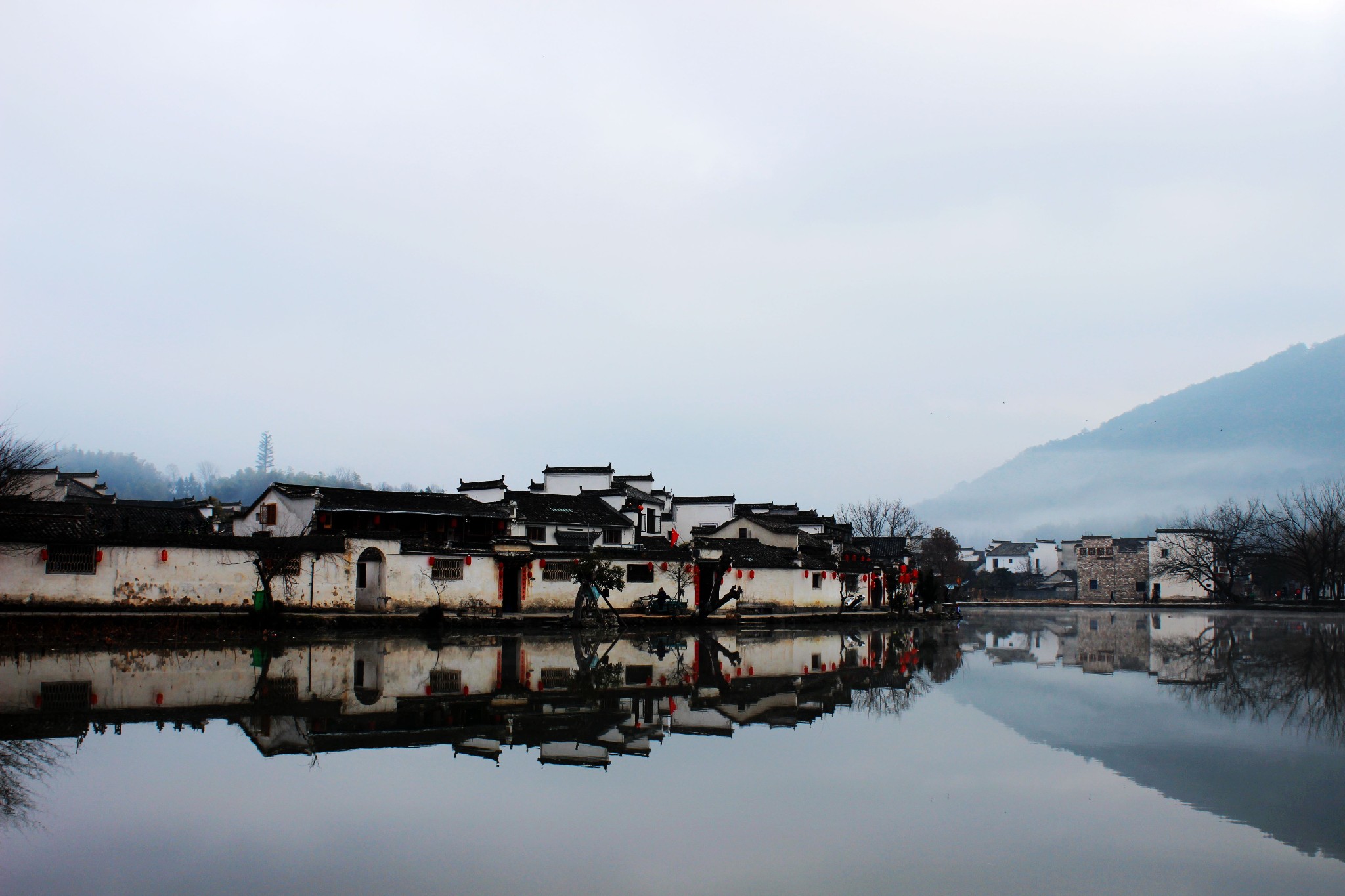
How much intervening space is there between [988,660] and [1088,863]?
18.1 meters

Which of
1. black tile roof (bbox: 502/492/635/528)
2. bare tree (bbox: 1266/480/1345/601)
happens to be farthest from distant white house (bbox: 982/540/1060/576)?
black tile roof (bbox: 502/492/635/528)

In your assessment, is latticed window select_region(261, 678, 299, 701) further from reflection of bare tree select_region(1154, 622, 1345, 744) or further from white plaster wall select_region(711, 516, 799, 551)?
white plaster wall select_region(711, 516, 799, 551)

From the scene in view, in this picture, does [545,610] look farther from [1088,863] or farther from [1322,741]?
[1088,863]

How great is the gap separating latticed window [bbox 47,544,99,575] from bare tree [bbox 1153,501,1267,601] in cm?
7122

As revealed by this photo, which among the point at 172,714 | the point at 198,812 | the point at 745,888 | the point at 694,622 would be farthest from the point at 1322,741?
the point at 694,622

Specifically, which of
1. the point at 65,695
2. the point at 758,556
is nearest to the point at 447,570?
the point at 758,556

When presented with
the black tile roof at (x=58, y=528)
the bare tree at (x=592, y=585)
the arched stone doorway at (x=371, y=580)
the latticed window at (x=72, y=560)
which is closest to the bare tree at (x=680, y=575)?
the bare tree at (x=592, y=585)

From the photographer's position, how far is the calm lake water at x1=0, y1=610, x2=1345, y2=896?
22.8 feet

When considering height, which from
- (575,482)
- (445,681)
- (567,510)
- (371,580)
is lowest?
(445,681)

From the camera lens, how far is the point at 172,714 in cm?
1227

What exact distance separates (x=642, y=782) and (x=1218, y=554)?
2921 inches

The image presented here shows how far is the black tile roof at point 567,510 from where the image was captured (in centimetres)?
3891

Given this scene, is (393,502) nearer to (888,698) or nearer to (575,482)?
(575,482)

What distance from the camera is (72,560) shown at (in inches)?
958
